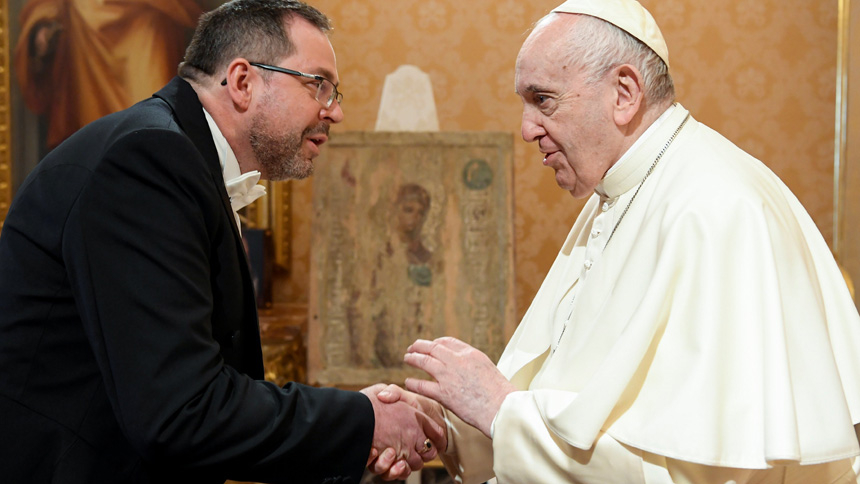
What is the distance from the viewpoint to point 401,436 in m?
2.35

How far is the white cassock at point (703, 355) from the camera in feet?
5.35

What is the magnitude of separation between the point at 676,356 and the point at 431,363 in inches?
24.0

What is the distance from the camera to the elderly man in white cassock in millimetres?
1652

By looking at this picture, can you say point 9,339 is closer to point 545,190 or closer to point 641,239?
point 641,239

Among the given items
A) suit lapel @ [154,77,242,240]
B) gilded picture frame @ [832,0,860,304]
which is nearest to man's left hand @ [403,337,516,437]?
→ suit lapel @ [154,77,242,240]

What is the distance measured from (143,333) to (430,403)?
3.33ft

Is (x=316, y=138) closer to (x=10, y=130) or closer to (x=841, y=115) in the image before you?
(x=10, y=130)

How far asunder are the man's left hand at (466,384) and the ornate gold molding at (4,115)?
3788mm

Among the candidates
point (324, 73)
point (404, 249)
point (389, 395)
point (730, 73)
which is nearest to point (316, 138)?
point (324, 73)

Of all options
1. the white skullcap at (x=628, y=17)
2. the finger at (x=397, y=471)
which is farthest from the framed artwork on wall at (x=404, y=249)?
the white skullcap at (x=628, y=17)

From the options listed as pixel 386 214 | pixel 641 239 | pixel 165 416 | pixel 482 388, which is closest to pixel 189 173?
pixel 165 416

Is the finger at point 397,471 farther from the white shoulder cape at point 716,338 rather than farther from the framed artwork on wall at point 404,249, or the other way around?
the framed artwork on wall at point 404,249

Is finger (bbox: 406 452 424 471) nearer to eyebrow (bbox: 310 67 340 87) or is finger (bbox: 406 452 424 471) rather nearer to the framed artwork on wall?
eyebrow (bbox: 310 67 340 87)

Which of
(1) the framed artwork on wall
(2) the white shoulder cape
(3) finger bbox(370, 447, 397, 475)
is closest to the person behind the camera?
(2) the white shoulder cape
